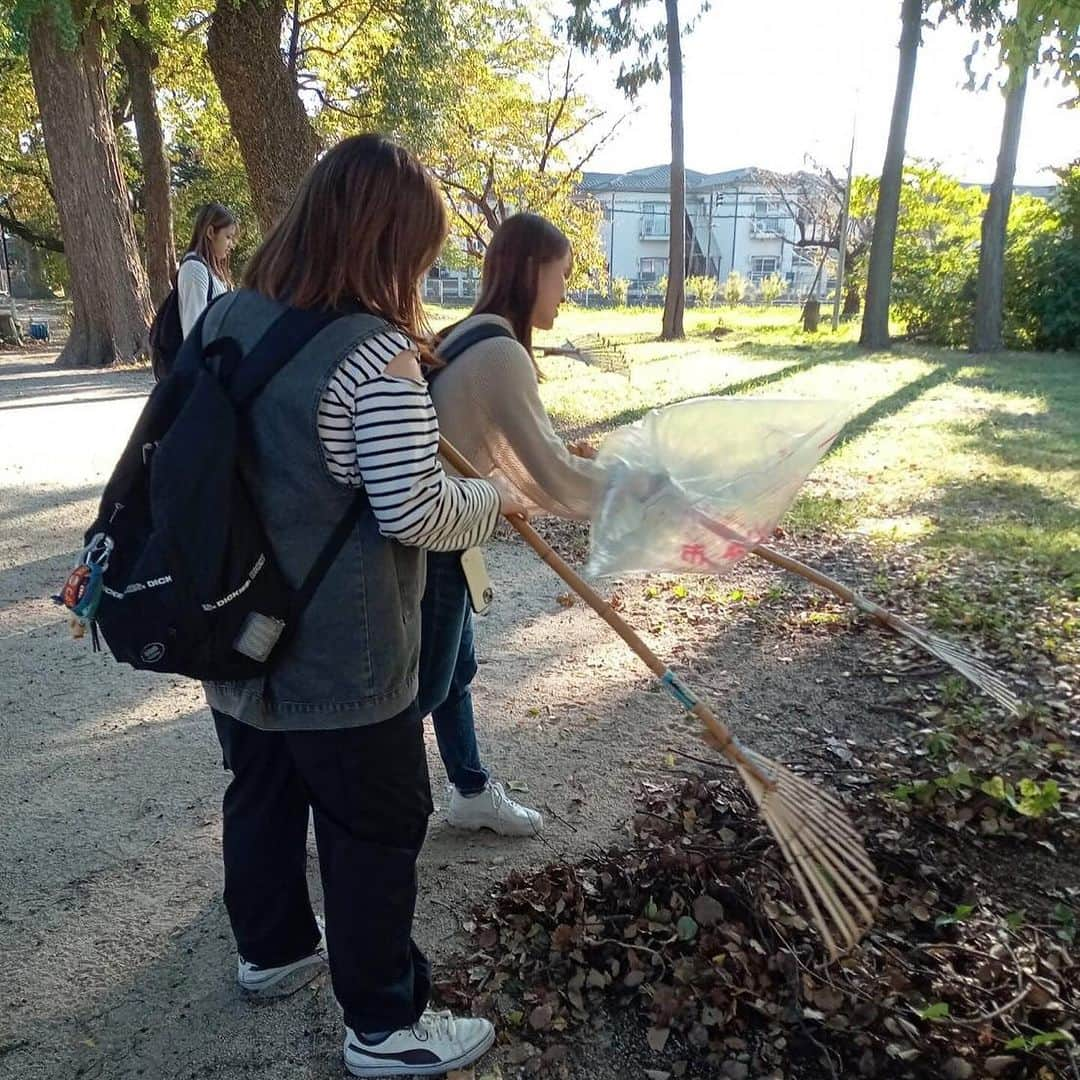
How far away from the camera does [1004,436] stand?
976cm

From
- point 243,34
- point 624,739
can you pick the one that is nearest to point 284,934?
point 624,739

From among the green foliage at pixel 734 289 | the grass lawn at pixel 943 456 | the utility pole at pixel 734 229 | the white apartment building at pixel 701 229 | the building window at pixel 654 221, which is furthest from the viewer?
the building window at pixel 654 221

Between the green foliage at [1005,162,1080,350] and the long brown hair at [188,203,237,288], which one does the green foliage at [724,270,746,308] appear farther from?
the long brown hair at [188,203,237,288]

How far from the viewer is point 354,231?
171cm

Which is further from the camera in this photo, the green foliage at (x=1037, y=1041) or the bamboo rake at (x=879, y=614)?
the bamboo rake at (x=879, y=614)

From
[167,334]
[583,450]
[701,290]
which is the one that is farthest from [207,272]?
[701,290]

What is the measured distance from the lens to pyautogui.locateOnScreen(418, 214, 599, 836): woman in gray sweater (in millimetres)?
2355

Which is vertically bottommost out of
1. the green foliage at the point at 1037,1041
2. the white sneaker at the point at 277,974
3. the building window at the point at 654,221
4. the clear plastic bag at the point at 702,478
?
the white sneaker at the point at 277,974

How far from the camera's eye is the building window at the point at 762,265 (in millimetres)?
66562

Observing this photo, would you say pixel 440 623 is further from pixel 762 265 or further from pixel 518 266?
pixel 762 265

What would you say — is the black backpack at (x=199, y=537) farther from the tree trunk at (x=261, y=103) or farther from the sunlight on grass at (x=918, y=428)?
the tree trunk at (x=261, y=103)

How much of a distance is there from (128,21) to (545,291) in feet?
47.5

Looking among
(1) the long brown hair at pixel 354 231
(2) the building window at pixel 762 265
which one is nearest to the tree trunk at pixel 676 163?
(1) the long brown hair at pixel 354 231

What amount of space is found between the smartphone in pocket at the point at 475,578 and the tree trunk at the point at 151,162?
1522 centimetres
